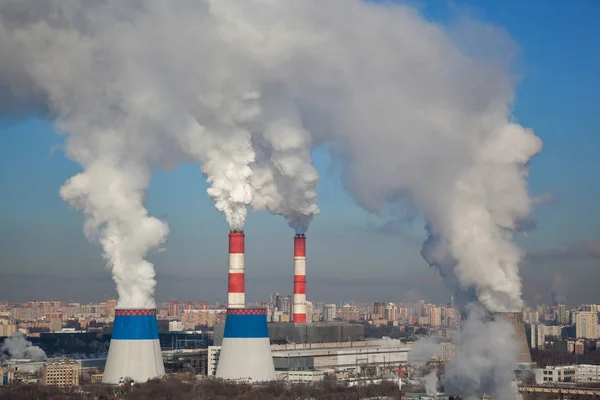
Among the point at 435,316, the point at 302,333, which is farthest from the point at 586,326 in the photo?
the point at 302,333

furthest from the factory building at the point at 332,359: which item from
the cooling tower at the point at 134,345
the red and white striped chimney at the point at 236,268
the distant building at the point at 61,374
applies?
the cooling tower at the point at 134,345

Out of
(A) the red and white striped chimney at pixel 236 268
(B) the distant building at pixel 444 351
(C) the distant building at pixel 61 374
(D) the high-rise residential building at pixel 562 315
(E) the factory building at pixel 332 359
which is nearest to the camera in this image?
(B) the distant building at pixel 444 351

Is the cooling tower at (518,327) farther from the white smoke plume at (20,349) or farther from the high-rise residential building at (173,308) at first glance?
the high-rise residential building at (173,308)

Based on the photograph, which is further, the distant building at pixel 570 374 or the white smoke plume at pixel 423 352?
the distant building at pixel 570 374

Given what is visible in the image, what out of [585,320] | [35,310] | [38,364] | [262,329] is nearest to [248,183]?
[262,329]

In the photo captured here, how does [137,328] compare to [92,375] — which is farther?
[92,375]

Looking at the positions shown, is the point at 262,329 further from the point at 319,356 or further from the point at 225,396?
the point at 319,356

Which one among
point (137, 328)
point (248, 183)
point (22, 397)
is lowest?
point (22, 397)
